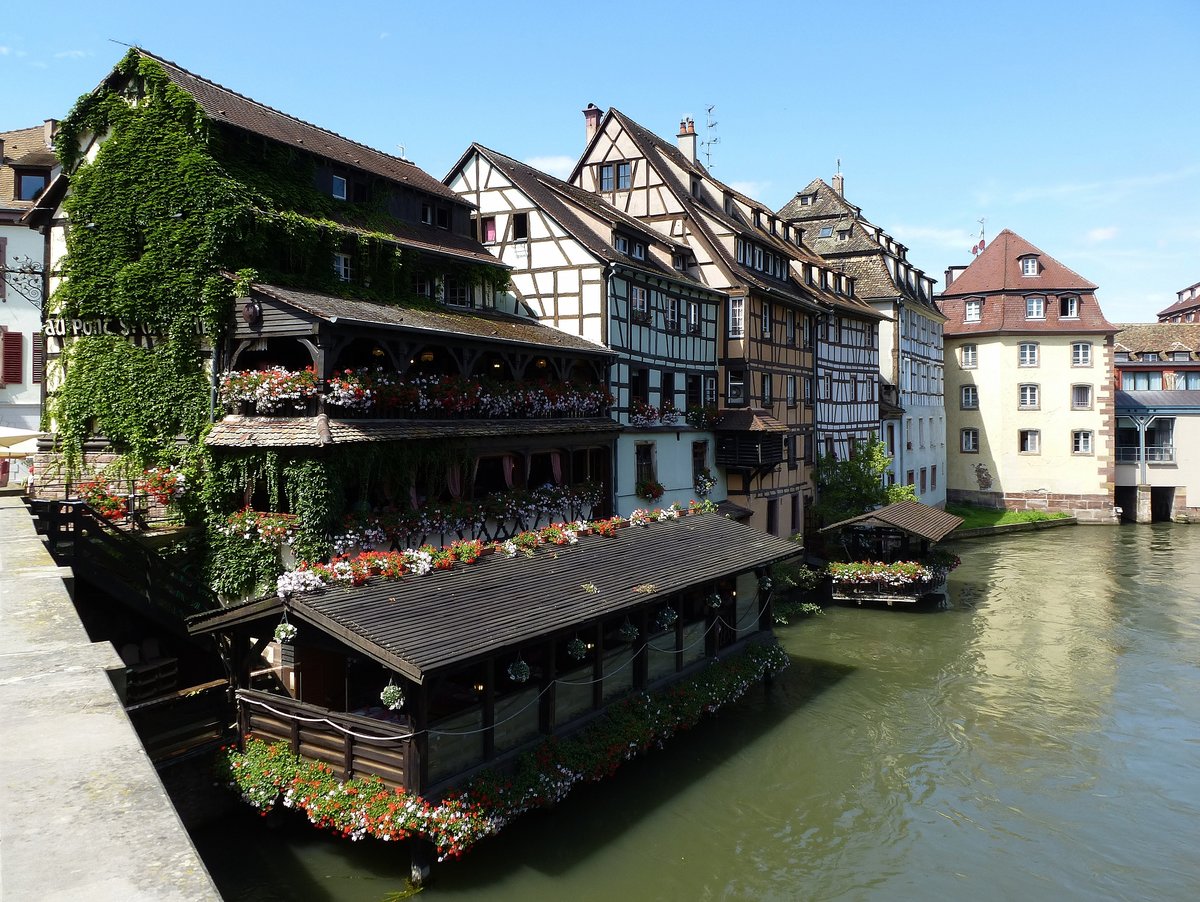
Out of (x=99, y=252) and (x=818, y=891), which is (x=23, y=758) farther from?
(x=99, y=252)

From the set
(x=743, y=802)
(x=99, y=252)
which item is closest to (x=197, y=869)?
(x=743, y=802)

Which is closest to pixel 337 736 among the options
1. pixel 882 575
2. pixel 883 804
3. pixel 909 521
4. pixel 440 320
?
pixel 883 804

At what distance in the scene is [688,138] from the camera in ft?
126

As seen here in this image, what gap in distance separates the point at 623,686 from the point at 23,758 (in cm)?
1152

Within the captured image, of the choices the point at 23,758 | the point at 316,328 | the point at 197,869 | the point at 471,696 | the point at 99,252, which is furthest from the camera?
the point at 99,252

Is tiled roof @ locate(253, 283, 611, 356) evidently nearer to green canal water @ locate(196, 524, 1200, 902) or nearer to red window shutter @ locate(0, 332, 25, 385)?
green canal water @ locate(196, 524, 1200, 902)

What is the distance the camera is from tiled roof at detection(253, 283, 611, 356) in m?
16.5

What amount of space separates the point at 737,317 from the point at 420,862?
22323 millimetres

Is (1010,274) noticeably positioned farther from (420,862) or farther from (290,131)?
(420,862)

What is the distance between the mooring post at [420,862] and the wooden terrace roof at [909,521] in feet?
65.3

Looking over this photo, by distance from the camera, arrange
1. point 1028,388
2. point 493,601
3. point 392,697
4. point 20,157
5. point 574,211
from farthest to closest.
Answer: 1. point 1028,388
2. point 20,157
3. point 574,211
4. point 493,601
5. point 392,697

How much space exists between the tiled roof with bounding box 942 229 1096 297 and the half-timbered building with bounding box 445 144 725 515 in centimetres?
3042

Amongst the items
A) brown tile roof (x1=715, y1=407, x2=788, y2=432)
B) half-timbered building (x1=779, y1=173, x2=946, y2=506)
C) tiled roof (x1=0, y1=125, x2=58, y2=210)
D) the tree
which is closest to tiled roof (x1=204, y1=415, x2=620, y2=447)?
brown tile roof (x1=715, y1=407, x2=788, y2=432)

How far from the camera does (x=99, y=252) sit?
18453mm
